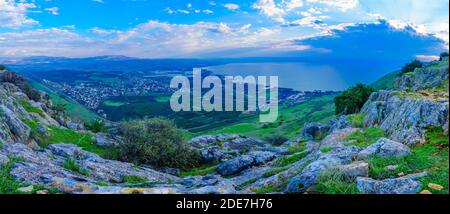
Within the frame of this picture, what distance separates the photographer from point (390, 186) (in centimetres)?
1042

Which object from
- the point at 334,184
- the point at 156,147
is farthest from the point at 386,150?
the point at 156,147

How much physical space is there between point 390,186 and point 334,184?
163 centimetres

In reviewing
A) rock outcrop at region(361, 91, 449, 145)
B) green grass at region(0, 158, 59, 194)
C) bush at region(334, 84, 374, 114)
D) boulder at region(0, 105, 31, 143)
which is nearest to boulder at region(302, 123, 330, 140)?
bush at region(334, 84, 374, 114)

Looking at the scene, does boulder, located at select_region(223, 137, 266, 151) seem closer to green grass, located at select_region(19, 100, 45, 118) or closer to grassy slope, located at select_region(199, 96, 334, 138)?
green grass, located at select_region(19, 100, 45, 118)

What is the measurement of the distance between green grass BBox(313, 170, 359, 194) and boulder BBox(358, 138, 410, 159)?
362 centimetres

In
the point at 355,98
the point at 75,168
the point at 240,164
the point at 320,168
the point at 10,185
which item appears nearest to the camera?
the point at 10,185

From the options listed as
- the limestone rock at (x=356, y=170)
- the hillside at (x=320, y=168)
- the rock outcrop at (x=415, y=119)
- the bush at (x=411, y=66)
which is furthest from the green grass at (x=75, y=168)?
the bush at (x=411, y=66)

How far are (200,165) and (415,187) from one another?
37188 millimetres

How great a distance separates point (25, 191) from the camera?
38.1ft

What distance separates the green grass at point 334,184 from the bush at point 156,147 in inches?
1281

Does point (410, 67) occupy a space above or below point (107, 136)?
above

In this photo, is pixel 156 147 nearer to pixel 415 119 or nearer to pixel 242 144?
pixel 242 144
